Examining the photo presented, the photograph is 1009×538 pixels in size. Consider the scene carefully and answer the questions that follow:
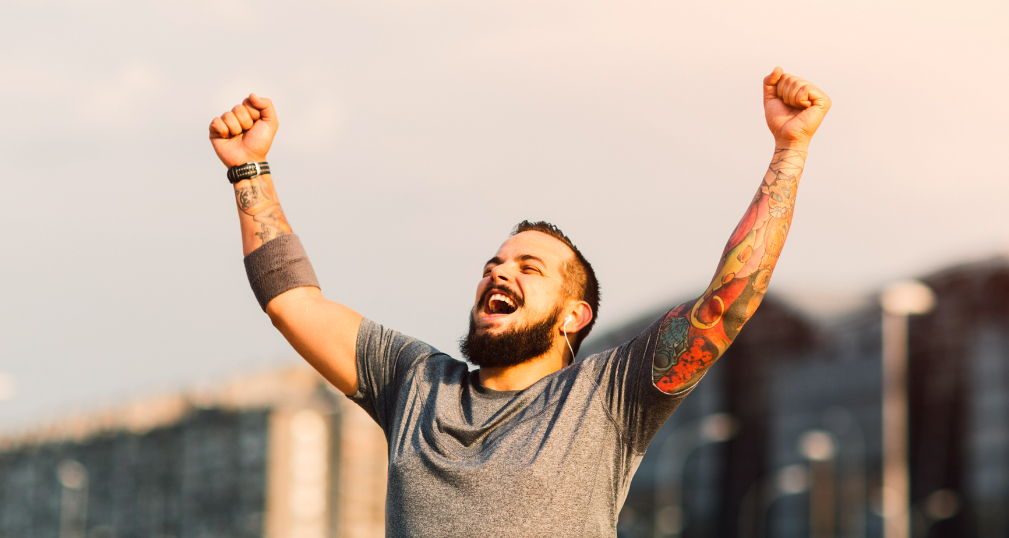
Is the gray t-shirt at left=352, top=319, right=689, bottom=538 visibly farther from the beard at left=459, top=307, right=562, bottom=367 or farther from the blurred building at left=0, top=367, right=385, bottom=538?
the blurred building at left=0, top=367, right=385, bottom=538

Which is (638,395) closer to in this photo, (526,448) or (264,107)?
(526,448)

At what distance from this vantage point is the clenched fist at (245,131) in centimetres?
503

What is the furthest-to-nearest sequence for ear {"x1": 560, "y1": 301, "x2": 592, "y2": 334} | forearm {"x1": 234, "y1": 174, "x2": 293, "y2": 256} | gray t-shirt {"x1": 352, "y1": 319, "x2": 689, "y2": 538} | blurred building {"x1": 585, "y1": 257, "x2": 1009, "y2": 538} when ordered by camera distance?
blurred building {"x1": 585, "y1": 257, "x2": 1009, "y2": 538}, forearm {"x1": 234, "y1": 174, "x2": 293, "y2": 256}, ear {"x1": 560, "y1": 301, "x2": 592, "y2": 334}, gray t-shirt {"x1": 352, "y1": 319, "x2": 689, "y2": 538}

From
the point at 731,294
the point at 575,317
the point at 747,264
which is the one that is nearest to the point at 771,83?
the point at 747,264

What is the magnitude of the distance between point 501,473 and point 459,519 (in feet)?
0.62

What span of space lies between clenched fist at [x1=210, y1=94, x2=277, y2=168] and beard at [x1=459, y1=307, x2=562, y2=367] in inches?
46.5

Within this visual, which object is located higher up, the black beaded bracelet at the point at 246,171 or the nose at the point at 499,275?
the black beaded bracelet at the point at 246,171

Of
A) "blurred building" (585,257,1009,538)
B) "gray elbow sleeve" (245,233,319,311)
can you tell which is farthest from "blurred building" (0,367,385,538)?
"gray elbow sleeve" (245,233,319,311)

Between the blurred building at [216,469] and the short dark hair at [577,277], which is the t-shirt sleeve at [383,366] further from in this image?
the blurred building at [216,469]

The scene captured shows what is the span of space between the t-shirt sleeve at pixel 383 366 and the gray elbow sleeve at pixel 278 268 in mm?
291

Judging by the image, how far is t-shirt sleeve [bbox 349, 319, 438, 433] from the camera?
15.4 feet

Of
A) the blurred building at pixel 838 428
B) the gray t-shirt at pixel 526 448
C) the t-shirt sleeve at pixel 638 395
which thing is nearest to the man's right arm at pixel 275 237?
the gray t-shirt at pixel 526 448

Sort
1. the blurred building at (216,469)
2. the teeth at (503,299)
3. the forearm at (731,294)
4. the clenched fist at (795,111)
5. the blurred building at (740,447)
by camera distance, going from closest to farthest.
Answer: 1. the forearm at (731,294)
2. the clenched fist at (795,111)
3. the teeth at (503,299)
4. the blurred building at (740,447)
5. the blurred building at (216,469)

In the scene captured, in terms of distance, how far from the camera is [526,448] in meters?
4.08
